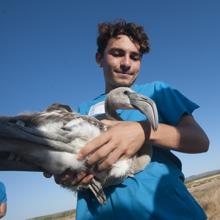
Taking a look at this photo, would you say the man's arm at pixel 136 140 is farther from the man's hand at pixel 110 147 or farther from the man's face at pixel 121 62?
the man's face at pixel 121 62

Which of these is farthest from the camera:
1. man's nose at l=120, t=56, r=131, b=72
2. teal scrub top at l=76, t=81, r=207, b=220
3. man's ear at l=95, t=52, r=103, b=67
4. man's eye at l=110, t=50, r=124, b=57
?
man's ear at l=95, t=52, r=103, b=67

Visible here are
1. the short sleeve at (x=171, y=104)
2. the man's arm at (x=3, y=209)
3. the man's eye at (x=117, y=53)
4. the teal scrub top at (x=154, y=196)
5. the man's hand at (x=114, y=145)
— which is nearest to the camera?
the man's hand at (x=114, y=145)

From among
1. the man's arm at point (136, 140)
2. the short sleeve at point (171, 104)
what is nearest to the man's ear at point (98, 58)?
the short sleeve at point (171, 104)

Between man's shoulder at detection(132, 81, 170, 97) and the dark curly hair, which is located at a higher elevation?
the dark curly hair

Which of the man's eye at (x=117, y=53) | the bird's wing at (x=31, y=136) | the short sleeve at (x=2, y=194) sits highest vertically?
the man's eye at (x=117, y=53)

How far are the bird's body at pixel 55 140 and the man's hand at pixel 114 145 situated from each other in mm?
122

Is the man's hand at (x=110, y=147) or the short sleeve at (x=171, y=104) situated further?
the short sleeve at (x=171, y=104)

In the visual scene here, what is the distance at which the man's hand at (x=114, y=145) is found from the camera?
3.14 m

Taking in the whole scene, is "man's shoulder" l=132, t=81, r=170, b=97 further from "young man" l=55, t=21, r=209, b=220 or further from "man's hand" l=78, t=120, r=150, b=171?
"man's hand" l=78, t=120, r=150, b=171

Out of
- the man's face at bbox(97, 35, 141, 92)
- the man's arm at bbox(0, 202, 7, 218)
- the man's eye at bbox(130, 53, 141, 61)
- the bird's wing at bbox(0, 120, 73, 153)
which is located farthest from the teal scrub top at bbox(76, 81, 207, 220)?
the man's arm at bbox(0, 202, 7, 218)

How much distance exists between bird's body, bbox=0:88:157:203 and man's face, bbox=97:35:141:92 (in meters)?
0.84

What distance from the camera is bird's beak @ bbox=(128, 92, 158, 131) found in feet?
11.3

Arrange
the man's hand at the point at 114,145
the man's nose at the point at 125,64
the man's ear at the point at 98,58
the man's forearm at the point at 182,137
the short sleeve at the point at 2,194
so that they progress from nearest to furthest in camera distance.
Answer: the man's hand at the point at 114,145, the man's forearm at the point at 182,137, the man's nose at the point at 125,64, the man's ear at the point at 98,58, the short sleeve at the point at 2,194

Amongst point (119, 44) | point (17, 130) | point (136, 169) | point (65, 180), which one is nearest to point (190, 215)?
point (136, 169)
